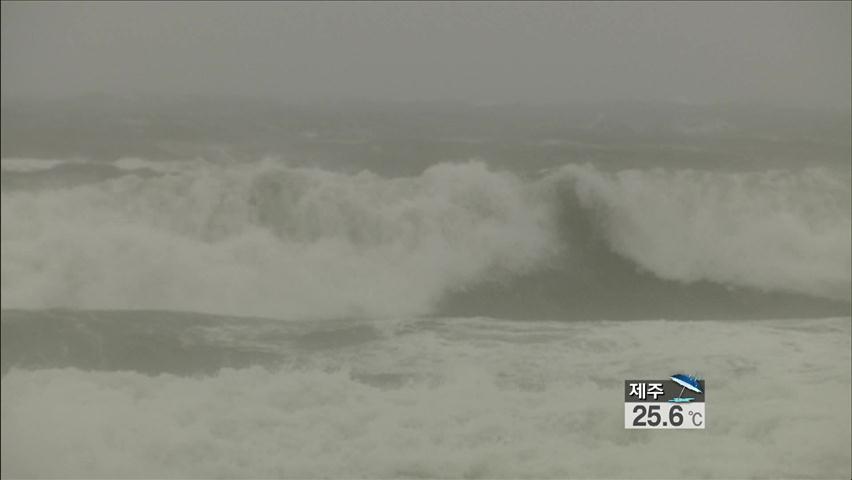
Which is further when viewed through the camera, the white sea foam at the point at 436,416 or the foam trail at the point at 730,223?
the foam trail at the point at 730,223

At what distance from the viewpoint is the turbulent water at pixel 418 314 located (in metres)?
2.71

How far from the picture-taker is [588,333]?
2811 millimetres

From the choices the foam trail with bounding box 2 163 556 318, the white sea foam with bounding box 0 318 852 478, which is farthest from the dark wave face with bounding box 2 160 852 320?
the white sea foam with bounding box 0 318 852 478

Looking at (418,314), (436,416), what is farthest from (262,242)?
(436,416)

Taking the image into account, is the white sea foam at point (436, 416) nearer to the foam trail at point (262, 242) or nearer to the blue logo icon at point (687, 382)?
the blue logo icon at point (687, 382)

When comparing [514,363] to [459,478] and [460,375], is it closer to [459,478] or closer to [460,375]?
[460,375]

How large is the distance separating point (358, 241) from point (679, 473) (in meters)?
1.21

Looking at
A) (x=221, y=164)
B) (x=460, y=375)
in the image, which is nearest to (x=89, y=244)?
(x=221, y=164)

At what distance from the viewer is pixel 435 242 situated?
2811 millimetres
